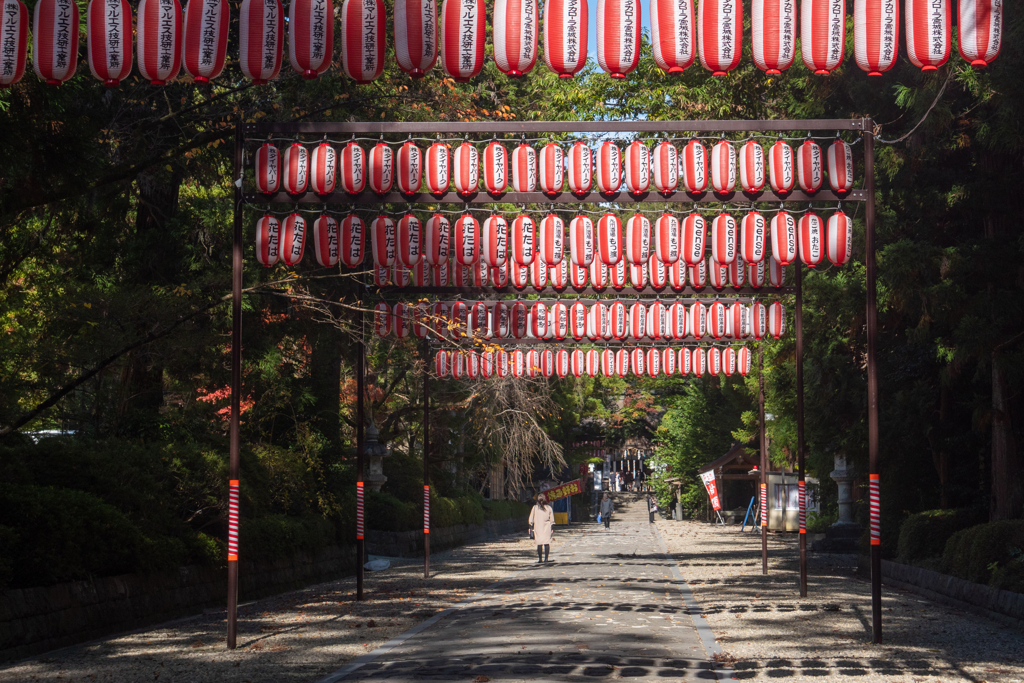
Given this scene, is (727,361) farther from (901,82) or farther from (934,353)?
(901,82)

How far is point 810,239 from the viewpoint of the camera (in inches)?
711

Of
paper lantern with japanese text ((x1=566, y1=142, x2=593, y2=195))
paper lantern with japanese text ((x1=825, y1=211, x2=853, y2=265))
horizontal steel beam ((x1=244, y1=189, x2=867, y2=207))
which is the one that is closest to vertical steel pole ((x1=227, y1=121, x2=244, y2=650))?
horizontal steel beam ((x1=244, y1=189, x2=867, y2=207))

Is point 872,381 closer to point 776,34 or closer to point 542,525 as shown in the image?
point 776,34

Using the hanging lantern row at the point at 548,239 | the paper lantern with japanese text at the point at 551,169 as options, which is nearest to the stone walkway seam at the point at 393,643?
the hanging lantern row at the point at 548,239

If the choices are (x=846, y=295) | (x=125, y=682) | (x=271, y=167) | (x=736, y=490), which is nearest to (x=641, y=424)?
(x=736, y=490)

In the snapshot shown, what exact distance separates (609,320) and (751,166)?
8505 millimetres

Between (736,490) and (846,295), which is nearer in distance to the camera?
(846,295)

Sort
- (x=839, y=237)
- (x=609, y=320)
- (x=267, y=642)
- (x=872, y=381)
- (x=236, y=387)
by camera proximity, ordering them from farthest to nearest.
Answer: (x=609, y=320) < (x=839, y=237) < (x=872, y=381) < (x=236, y=387) < (x=267, y=642)

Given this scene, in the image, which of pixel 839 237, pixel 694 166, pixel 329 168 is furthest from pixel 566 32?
pixel 839 237

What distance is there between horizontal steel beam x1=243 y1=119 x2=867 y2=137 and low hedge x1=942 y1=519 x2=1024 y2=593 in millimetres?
6556

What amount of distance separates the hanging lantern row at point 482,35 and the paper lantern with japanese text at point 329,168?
4066 millimetres

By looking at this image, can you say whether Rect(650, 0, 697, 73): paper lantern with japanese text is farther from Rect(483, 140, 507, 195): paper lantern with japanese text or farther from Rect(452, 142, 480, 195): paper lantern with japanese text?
Rect(452, 142, 480, 195): paper lantern with japanese text

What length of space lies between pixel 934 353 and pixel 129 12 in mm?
17639

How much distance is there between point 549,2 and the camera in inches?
441
